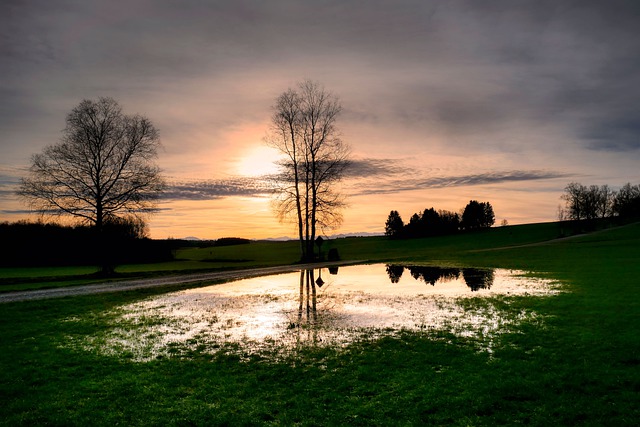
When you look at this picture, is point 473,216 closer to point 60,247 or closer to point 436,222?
point 436,222

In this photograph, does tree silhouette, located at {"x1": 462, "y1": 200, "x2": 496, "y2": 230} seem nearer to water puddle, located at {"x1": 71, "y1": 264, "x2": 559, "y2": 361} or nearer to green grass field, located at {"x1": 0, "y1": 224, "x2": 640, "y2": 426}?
water puddle, located at {"x1": 71, "y1": 264, "x2": 559, "y2": 361}

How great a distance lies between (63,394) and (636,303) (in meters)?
18.9

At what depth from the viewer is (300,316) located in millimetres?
15000

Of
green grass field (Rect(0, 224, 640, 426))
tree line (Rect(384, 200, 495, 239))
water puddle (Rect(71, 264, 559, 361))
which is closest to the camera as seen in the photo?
green grass field (Rect(0, 224, 640, 426))

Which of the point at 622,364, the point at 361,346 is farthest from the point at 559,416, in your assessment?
the point at 361,346

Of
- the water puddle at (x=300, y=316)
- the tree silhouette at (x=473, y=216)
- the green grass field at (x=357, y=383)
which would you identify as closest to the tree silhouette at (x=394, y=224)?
the tree silhouette at (x=473, y=216)

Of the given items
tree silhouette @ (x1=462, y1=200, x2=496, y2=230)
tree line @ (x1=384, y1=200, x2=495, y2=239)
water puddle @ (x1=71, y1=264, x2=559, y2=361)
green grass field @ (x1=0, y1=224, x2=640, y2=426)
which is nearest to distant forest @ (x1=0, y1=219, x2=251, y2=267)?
water puddle @ (x1=71, y1=264, x2=559, y2=361)

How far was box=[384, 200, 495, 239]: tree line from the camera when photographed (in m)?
121

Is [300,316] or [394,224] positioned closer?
[300,316]

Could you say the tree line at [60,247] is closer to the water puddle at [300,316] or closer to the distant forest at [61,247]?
the distant forest at [61,247]

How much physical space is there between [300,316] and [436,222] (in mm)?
115670

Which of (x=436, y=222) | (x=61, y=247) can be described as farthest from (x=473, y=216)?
(x=61, y=247)

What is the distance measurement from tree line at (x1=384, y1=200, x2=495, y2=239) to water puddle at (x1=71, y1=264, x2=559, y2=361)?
3894 inches

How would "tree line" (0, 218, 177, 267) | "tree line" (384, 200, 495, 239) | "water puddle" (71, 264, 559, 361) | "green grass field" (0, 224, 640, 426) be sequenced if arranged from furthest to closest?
"tree line" (384, 200, 495, 239)
"tree line" (0, 218, 177, 267)
"water puddle" (71, 264, 559, 361)
"green grass field" (0, 224, 640, 426)
